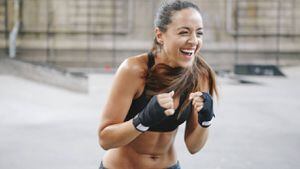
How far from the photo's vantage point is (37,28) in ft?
83.0

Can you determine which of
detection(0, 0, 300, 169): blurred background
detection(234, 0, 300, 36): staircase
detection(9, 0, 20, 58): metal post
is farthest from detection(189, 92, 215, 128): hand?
detection(234, 0, 300, 36): staircase

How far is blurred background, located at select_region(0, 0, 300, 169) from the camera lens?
6.27 metres

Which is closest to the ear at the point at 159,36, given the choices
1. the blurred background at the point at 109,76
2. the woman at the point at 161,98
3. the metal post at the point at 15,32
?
the woman at the point at 161,98

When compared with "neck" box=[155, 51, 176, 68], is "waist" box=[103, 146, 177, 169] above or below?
below

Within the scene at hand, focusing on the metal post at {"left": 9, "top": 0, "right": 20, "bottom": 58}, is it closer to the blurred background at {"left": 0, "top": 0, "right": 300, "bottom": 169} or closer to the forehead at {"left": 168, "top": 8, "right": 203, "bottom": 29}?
the blurred background at {"left": 0, "top": 0, "right": 300, "bottom": 169}

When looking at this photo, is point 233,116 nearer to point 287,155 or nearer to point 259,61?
point 287,155

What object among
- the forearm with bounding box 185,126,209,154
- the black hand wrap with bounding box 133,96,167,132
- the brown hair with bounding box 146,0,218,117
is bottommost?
the forearm with bounding box 185,126,209,154

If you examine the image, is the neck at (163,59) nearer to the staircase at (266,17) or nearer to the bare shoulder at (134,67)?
the bare shoulder at (134,67)

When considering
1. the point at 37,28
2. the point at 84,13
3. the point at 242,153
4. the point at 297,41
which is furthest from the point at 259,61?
the point at 242,153

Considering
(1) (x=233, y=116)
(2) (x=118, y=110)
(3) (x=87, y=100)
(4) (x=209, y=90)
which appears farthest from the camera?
(3) (x=87, y=100)

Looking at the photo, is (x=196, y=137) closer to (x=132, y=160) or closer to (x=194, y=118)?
(x=194, y=118)

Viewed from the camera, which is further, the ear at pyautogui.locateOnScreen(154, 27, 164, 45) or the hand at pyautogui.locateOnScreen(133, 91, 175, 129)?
the ear at pyautogui.locateOnScreen(154, 27, 164, 45)

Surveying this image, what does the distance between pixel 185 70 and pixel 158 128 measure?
307 mm

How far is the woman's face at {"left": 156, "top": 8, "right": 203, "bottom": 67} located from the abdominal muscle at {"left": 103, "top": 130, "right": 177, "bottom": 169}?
421 mm
